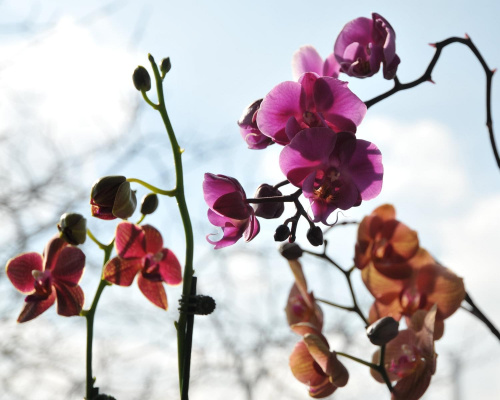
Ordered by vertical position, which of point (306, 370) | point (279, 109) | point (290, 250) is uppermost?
point (279, 109)

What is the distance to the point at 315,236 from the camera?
1.02 feet

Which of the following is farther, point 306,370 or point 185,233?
point 306,370

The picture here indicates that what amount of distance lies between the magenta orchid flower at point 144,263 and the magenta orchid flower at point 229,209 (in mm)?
61

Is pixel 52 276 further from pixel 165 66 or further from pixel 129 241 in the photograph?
pixel 165 66

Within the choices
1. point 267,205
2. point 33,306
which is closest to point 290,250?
point 267,205

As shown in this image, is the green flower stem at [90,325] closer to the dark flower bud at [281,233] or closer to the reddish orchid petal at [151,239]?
the reddish orchid petal at [151,239]

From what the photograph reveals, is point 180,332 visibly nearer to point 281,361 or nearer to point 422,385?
point 422,385

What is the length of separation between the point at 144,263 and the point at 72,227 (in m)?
0.07

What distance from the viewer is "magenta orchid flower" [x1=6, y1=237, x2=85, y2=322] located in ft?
1.17

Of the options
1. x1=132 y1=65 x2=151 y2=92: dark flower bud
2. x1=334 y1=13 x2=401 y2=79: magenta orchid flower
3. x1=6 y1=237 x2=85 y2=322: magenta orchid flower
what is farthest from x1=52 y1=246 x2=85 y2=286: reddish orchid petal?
x1=334 y1=13 x2=401 y2=79: magenta orchid flower

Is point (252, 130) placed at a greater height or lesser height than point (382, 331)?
greater

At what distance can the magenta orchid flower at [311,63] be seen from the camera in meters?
0.43

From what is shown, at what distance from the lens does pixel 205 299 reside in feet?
0.97

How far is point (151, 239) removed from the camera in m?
0.38
